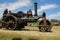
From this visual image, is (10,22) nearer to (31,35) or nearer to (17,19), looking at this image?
(17,19)

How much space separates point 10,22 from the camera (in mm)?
28594

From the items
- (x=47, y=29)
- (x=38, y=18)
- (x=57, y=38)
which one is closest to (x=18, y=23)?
(x=38, y=18)

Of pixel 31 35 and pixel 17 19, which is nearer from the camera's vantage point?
pixel 31 35

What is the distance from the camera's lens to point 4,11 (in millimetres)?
29750

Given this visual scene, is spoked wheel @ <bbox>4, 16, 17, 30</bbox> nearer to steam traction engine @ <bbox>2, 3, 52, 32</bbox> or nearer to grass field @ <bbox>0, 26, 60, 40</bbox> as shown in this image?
steam traction engine @ <bbox>2, 3, 52, 32</bbox>

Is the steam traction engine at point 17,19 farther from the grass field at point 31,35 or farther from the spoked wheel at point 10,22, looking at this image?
the grass field at point 31,35

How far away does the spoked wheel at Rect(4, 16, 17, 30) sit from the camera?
28172 mm

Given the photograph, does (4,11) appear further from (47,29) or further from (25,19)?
(47,29)

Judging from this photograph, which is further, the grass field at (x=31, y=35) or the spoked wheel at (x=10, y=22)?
the spoked wheel at (x=10, y=22)

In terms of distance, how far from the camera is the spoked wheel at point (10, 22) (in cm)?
2817

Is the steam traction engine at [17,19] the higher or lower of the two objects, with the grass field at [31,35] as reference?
higher

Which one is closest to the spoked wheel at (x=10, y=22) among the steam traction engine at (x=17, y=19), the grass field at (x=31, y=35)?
the steam traction engine at (x=17, y=19)

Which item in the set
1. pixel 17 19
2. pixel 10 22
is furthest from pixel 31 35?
pixel 10 22

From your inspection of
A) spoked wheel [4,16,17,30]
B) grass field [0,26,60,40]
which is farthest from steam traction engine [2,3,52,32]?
grass field [0,26,60,40]
